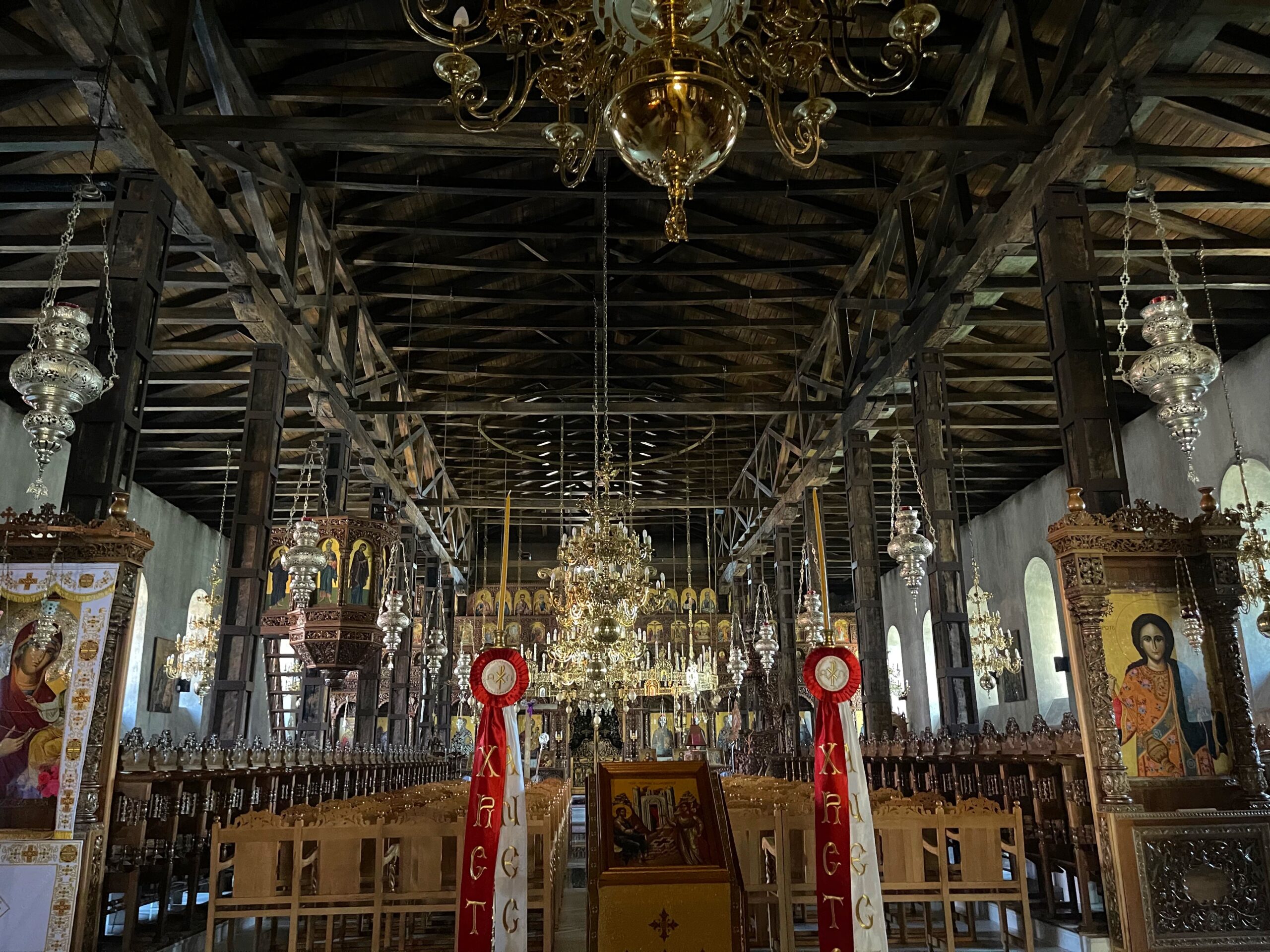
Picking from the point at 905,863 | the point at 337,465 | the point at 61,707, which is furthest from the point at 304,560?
the point at 905,863

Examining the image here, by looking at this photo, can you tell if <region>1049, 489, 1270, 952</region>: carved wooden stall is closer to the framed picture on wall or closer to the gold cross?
the gold cross

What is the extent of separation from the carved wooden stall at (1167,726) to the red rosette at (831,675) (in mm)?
1987

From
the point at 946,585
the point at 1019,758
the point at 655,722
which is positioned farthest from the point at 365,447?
the point at 655,722

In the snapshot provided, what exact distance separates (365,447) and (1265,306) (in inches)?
546

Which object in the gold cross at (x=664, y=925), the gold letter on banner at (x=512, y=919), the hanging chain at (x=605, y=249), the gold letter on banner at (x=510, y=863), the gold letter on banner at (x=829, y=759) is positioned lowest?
the gold letter on banner at (x=512, y=919)

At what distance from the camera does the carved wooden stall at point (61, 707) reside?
4.96 m

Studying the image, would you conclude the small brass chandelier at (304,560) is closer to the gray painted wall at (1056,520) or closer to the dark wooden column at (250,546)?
the dark wooden column at (250,546)

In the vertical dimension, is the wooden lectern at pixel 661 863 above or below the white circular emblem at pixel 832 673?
below

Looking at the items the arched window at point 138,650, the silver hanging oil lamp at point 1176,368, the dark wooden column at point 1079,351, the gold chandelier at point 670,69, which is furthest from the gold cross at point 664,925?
the arched window at point 138,650

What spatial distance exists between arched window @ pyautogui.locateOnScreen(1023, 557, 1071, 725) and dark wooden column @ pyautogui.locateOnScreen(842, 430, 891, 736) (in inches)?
276

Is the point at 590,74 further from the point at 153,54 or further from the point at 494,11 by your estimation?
the point at 153,54

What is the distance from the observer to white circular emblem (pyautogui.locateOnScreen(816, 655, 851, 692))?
15.2 feet

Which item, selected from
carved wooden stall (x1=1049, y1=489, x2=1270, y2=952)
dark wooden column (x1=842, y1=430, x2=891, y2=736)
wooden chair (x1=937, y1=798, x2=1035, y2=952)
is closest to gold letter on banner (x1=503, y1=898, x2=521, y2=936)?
wooden chair (x1=937, y1=798, x2=1035, y2=952)

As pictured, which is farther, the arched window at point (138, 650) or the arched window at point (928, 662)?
the arched window at point (928, 662)
